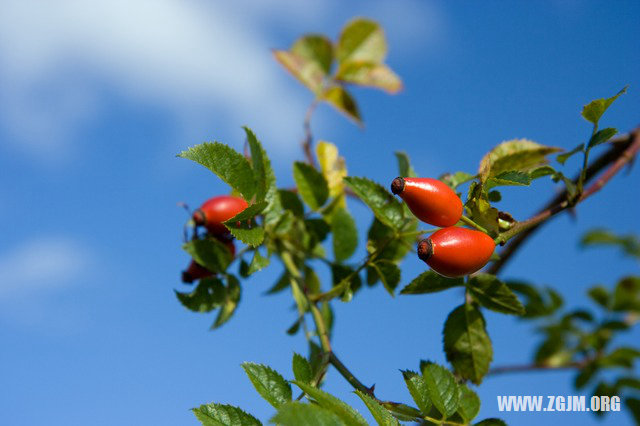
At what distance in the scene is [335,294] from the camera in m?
1.94

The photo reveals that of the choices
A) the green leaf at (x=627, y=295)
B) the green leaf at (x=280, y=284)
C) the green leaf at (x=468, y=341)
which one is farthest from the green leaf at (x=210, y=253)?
the green leaf at (x=627, y=295)

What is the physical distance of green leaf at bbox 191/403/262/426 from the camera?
4.50 feet

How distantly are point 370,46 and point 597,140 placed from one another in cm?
159

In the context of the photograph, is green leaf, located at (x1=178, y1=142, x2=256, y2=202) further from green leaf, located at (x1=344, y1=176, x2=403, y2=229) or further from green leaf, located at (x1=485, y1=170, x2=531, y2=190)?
green leaf, located at (x1=485, y1=170, x2=531, y2=190)

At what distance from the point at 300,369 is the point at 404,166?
0.82 m

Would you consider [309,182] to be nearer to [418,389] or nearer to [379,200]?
[379,200]

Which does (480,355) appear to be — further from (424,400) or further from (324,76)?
(324,76)

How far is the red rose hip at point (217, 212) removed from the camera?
6.84 feet

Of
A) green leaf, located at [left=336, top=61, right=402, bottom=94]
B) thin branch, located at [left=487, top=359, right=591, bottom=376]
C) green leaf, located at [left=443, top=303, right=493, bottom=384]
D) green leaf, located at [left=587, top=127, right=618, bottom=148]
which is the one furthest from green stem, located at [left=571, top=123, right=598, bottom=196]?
thin branch, located at [left=487, top=359, right=591, bottom=376]

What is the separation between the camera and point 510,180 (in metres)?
1.45

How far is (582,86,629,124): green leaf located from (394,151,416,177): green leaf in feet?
1.84

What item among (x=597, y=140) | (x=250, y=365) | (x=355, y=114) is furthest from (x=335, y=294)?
(x=355, y=114)

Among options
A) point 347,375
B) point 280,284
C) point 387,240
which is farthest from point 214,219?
point 347,375

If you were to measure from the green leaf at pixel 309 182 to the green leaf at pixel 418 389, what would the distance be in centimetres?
83
